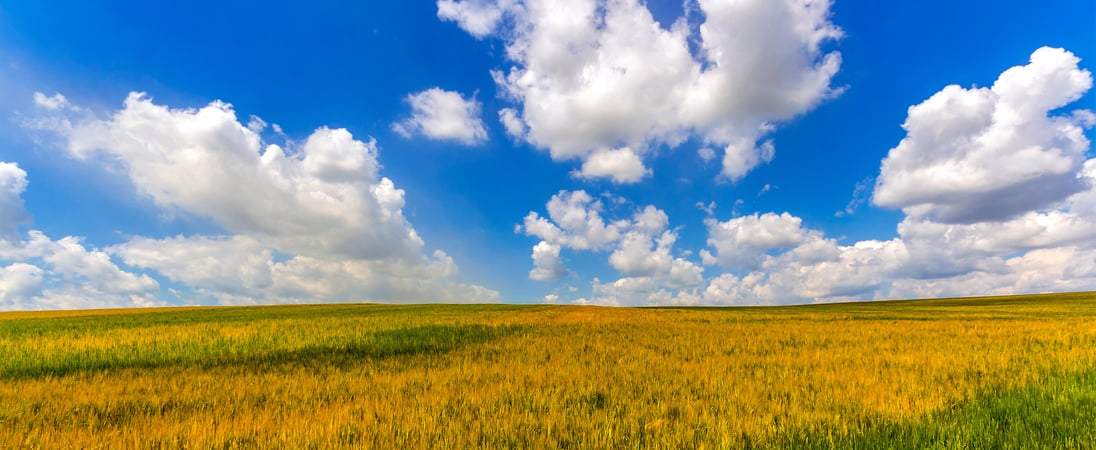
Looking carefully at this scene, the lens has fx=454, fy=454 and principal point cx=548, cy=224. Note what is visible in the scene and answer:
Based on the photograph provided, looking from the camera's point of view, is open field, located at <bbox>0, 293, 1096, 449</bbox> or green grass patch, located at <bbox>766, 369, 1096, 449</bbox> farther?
open field, located at <bbox>0, 293, 1096, 449</bbox>

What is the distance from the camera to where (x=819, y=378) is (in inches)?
312

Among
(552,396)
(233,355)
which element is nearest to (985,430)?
(552,396)

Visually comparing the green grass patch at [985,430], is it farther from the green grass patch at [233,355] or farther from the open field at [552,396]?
the green grass patch at [233,355]

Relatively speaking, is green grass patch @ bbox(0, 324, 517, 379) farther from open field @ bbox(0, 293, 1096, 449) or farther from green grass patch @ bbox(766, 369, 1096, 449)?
green grass patch @ bbox(766, 369, 1096, 449)

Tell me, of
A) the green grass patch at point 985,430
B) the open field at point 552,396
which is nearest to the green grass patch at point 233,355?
the open field at point 552,396

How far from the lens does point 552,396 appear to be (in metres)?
6.49

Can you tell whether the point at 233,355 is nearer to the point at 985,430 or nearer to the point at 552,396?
the point at 552,396

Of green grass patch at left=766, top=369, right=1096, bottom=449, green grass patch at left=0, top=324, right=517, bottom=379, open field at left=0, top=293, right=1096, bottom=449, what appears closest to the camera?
green grass patch at left=766, top=369, right=1096, bottom=449

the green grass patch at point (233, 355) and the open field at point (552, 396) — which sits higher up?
the open field at point (552, 396)

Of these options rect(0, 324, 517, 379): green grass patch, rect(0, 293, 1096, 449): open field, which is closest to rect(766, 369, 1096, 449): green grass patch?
rect(0, 293, 1096, 449): open field

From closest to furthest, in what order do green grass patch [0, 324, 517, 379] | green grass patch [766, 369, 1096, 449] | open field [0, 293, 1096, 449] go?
green grass patch [766, 369, 1096, 449]
open field [0, 293, 1096, 449]
green grass patch [0, 324, 517, 379]

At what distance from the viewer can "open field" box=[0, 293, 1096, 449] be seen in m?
4.84

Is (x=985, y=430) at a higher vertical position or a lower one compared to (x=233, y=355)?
higher

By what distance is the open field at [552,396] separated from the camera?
191 inches
